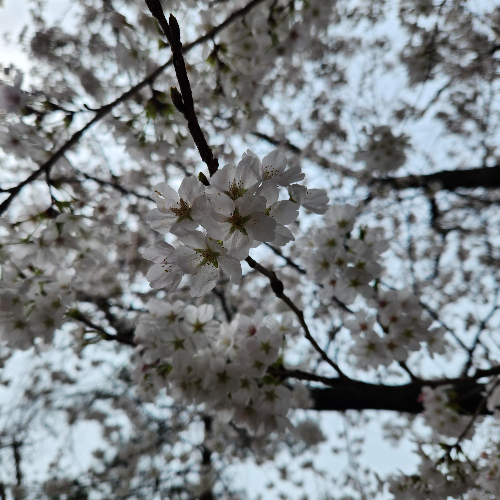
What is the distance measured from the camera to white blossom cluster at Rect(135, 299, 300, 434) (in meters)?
1.78

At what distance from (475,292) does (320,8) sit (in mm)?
4713

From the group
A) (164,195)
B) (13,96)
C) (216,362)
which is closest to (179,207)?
(164,195)

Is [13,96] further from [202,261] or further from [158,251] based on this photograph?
[202,261]

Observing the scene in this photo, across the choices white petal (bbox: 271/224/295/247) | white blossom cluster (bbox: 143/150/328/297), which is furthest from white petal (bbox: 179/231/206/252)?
white petal (bbox: 271/224/295/247)

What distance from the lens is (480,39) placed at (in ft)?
12.3

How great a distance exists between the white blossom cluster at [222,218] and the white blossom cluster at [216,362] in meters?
0.74

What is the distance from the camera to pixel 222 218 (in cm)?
101

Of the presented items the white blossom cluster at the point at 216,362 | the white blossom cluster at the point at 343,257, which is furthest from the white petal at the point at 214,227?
the white blossom cluster at the point at 343,257

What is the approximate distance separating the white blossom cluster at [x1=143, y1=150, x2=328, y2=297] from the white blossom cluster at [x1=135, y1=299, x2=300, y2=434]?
2.44 feet

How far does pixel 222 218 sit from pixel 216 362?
1022mm

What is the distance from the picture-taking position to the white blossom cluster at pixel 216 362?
1.78 metres

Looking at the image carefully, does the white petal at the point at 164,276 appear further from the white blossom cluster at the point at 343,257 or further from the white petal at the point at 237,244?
the white blossom cluster at the point at 343,257

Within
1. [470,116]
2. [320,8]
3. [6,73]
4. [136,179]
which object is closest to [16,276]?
[6,73]

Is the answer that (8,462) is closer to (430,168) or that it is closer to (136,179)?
(136,179)
